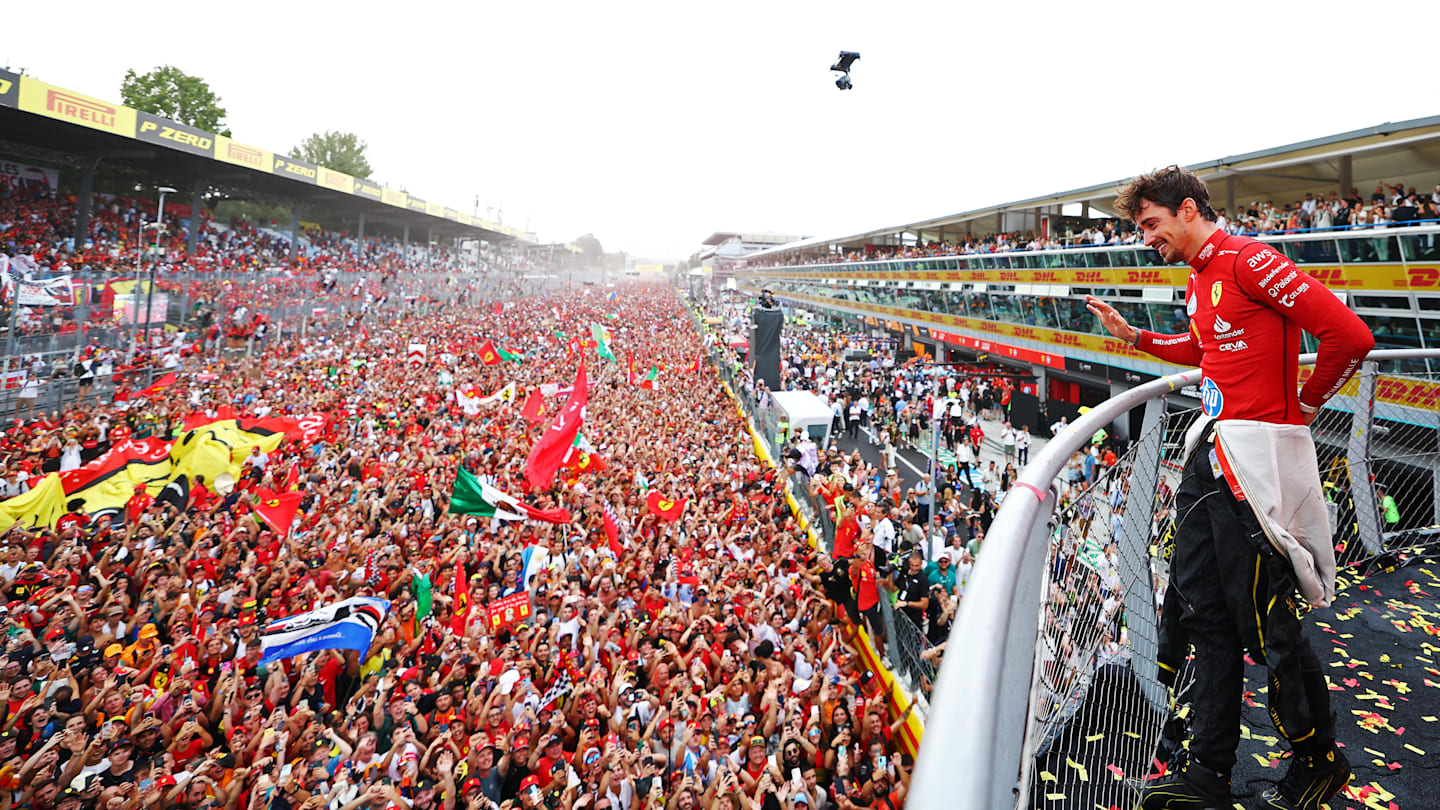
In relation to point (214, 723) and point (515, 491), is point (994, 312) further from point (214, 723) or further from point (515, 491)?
point (214, 723)

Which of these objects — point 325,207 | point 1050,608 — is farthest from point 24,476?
point 325,207

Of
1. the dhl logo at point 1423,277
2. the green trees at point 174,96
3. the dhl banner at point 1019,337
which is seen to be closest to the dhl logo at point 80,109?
the green trees at point 174,96

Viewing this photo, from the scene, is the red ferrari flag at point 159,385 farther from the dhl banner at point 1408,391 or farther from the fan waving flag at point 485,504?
the dhl banner at point 1408,391

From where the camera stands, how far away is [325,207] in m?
46.7

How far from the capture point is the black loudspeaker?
2073 cm

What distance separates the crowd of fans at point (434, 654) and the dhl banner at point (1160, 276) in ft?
31.8

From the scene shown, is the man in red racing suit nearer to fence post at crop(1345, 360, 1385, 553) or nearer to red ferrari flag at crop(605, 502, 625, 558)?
fence post at crop(1345, 360, 1385, 553)

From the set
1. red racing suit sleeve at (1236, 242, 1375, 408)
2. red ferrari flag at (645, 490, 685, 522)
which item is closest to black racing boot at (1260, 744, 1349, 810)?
red racing suit sleeve at (1236, 242, 1375, 408)

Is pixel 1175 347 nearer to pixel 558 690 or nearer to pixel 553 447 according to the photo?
pixel 558 690

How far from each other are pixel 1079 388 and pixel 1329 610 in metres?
23.3

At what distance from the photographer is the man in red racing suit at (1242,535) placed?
1.70 metres

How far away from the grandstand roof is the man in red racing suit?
15.9 meters

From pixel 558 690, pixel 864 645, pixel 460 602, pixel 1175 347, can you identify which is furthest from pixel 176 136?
pixel 1175 347

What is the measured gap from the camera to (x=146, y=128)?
25281 mm
